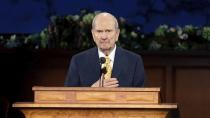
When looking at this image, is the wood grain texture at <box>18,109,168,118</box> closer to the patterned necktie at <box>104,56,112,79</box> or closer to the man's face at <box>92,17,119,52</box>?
the patterned necktie at <box>104,56,112,79</box>

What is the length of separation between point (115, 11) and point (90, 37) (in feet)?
2.29

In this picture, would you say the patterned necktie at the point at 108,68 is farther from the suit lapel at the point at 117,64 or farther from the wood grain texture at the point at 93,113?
the wood grain texture at the point at 93,113

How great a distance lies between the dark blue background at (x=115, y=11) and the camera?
309 inches

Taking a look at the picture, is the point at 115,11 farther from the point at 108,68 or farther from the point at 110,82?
the point at 110,82

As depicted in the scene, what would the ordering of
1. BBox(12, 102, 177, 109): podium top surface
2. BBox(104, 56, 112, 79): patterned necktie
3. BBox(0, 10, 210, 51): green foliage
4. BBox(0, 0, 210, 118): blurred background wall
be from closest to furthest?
BBox(12, 102, 177, 109): podium top surface, BBox(104, 56, 112, 79): patterned necktie, BBox(0, 0, 210, 118): blurred background wall, BBox(0, 10, 210, 51): green foliage

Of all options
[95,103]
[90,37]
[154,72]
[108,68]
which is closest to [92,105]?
[95,103]

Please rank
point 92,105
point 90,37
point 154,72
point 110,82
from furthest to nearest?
point 90,37, point 154,72, point 110,82, point 92,105

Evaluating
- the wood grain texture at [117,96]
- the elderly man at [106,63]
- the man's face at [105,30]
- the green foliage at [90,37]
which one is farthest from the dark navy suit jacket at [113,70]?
the green foliage at [90,37]

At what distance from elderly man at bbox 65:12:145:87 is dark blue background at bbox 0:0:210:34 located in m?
3.00

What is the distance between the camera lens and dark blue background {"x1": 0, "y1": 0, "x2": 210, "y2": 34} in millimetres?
7855

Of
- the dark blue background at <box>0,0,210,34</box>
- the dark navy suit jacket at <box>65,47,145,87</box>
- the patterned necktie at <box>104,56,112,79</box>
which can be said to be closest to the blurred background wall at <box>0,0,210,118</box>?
the dark blue background at <box>0,0,210,34</box>

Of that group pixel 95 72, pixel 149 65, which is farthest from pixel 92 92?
pixel 149 65

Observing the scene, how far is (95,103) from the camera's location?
421 centimetres

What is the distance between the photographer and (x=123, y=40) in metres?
7.38
